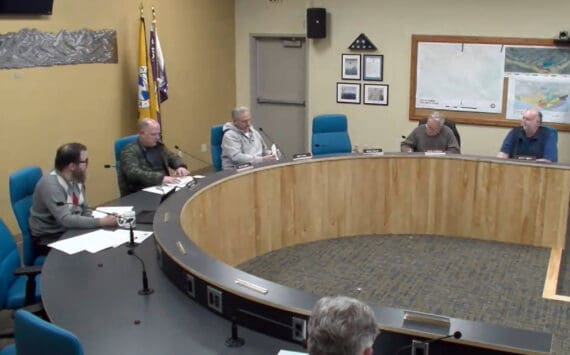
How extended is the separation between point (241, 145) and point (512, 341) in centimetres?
404

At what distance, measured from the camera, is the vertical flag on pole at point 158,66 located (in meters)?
7.28

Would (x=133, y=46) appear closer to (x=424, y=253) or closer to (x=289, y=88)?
(x=289, y=88)

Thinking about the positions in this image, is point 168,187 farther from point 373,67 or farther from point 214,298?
point 373,67

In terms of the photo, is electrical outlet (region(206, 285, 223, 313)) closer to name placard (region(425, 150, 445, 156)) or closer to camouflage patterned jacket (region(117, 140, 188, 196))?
camouflage patterned jacket (region(117, 140, 188, 196))

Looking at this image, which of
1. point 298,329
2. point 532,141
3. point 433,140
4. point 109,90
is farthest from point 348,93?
point 298,329

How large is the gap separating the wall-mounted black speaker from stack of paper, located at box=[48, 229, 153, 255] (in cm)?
502

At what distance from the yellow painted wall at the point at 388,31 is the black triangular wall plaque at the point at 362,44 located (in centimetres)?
6

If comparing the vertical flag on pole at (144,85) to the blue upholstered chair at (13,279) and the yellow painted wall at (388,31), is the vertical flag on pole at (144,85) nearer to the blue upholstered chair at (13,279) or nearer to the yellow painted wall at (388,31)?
the yellow painted wall at (388,31)

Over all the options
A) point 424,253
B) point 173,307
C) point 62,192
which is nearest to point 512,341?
point 173,307

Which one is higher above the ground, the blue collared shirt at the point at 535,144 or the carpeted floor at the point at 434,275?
the blue collared shirt at the point at 535,144

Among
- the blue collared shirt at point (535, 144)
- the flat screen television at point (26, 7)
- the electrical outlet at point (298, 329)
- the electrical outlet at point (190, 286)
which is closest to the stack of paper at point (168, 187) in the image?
the electrical outlet at point (190, 286)

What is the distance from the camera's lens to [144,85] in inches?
282

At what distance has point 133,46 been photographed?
7250mm

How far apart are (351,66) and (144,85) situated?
2.77 meters
